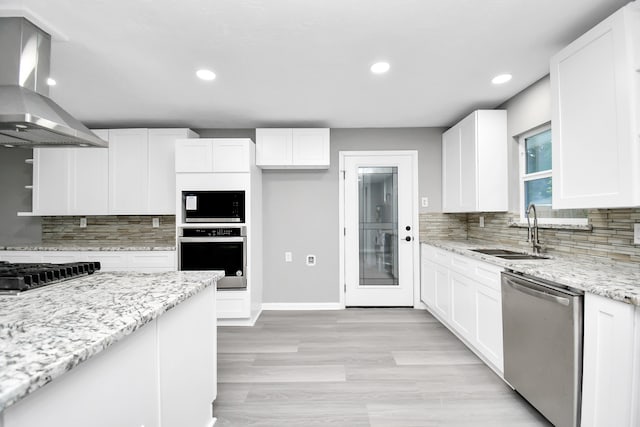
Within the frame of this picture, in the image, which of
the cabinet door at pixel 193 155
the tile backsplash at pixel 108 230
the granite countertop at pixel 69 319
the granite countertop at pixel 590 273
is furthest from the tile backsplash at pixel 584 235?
the tile backsplash at pixel 108 230

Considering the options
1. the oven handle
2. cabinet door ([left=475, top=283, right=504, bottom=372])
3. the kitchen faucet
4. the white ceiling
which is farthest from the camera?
the oven handle

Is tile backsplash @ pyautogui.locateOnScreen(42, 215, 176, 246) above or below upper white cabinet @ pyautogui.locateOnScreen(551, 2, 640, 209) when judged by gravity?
below

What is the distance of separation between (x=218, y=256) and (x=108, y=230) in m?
1.72

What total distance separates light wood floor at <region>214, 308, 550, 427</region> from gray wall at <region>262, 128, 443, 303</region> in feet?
2.12

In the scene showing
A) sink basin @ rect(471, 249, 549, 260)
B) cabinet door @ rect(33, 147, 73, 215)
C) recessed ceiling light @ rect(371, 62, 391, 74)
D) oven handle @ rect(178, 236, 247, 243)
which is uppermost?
recessed ceiling light @ rect(371, 62, 391, 74)

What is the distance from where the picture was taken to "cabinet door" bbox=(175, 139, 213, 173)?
327 centimetres

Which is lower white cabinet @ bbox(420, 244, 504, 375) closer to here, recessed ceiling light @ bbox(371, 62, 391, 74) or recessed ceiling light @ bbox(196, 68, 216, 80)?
recessed ceiling light @ bbox(371, 62, 391, 74)

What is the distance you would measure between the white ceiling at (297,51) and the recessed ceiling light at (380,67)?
0.06 metres

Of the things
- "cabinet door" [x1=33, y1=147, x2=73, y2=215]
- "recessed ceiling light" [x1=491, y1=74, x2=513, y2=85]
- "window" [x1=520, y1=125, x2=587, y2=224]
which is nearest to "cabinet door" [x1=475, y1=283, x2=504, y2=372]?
"window" [x1=520, y1=125, x2=587, y2=224]

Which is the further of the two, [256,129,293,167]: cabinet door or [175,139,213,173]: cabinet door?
[256,129,293,167]: cabinet door

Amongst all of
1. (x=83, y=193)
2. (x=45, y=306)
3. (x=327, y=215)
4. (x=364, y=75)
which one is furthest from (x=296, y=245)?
(x=45, y=306)

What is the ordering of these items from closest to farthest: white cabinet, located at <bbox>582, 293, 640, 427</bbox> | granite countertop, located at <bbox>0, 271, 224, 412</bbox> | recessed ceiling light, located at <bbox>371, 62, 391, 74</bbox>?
granite countertop, located at <bbox>0, 271, 224, 412</bbox> → white cabinet, located at <bbox>582, 293, 640, 427</bbox> → recessed ceiling light, located at <bbox>371, 62, 391, 74</bbox>

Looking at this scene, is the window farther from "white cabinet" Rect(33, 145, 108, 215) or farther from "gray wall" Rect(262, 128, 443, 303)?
"white cabinet" Rect(33, 145, 108, 215)

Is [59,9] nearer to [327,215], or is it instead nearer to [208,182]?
[208,182]
